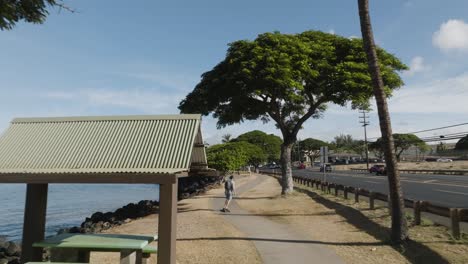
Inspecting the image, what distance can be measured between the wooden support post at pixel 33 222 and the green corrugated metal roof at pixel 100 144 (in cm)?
106

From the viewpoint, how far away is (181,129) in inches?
342

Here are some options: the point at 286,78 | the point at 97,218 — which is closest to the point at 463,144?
the point at 286,78

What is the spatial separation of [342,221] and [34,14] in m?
12.0

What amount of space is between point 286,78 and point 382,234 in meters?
10.8

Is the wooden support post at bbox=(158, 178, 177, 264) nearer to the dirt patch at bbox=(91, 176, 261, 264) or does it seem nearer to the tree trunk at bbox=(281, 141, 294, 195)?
the dirt patch at bbox=(91, 176, 261, 264)

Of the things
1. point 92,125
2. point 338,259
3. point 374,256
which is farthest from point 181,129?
point 374,256

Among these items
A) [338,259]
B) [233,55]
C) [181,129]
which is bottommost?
[338,259]

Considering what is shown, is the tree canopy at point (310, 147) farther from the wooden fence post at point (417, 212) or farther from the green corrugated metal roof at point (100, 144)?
the green corrugated metal roof at point (100, 144)

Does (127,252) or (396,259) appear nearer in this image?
(127,252)

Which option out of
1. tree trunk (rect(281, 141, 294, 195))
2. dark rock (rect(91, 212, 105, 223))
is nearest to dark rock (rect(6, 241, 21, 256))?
dark rock (rect(91, 212, 105, 223))

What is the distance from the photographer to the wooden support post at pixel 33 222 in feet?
29.2

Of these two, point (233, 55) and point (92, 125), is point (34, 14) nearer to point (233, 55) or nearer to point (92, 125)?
point (92, 125)

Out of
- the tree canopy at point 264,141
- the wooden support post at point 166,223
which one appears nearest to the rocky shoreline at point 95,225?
the wooden support post at point 166,223

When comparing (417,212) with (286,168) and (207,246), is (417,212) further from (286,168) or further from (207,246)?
(286,168)
